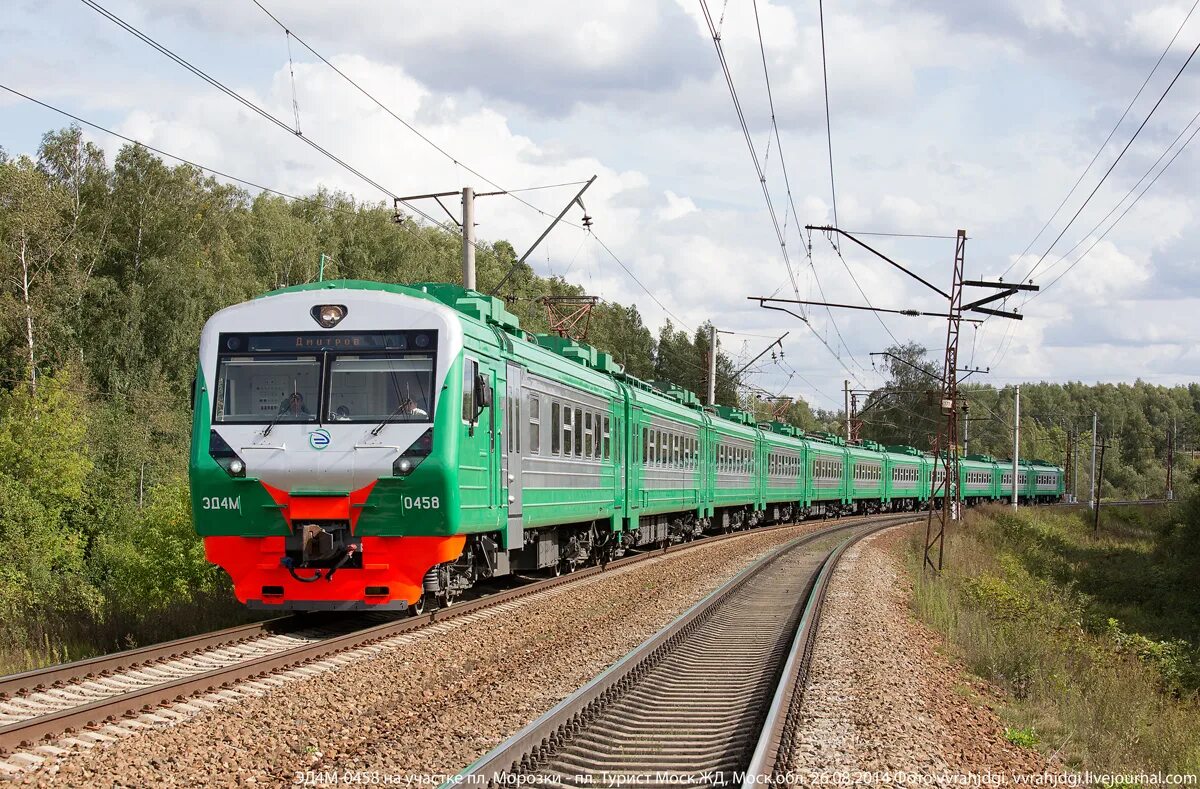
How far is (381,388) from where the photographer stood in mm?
11906

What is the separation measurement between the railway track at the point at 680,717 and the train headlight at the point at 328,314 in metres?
4.40

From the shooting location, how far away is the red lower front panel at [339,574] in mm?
11680

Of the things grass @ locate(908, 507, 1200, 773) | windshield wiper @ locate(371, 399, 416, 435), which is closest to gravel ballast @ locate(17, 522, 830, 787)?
windshield wiper @ locate(371, 399, 416, 435)

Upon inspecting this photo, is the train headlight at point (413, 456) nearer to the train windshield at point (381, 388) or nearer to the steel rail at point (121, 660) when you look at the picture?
the train windshield at point (381, 388)

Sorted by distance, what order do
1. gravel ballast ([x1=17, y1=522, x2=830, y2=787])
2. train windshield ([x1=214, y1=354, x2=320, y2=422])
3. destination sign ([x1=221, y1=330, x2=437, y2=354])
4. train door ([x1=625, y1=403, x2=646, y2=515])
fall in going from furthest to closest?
train door ([x1=625, y1=403, x2=646, y2=515]) → destination sign ([x1=221, y1=330, x2=437, y2=354]) → train windshield ([x1=214, y1=354, x2=320, y2=422]) → gravel ballast ([x1=17, y1=522, x2=830, y2=787])

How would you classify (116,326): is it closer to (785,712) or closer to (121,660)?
(121,660)

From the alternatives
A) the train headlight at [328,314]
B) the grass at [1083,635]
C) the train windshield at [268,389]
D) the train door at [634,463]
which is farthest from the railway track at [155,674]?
the train door at [634,463]

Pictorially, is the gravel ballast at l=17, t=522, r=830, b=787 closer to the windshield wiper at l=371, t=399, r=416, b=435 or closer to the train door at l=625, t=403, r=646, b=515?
the windshield wiper at l=371, t=399, r=416, b=435

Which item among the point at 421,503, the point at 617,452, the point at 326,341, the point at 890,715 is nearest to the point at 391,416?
the point at 421,503

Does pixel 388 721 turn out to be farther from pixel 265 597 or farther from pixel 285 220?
pixel 285 220

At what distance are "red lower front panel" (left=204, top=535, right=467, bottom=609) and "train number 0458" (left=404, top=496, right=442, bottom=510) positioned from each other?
1.09 feet

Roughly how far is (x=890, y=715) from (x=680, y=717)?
1533 millimetres

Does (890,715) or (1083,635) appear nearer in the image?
(890,715)

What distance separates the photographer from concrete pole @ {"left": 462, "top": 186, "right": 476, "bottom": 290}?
20.0 metres
